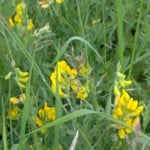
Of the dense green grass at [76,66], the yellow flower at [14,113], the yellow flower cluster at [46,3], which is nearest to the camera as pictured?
the dense green grass at [76,66]

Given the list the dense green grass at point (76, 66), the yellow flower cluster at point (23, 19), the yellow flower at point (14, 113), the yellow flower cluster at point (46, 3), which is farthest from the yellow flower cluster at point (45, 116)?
the yellow flower cluster at point (46, 3)

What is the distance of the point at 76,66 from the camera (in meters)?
1.48

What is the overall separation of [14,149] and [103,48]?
69 cm

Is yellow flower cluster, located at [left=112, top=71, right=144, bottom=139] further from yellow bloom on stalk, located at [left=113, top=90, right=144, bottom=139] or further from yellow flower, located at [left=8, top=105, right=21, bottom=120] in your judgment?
yellow flower, located at [left=8, top=105, right=21, bottom=120]

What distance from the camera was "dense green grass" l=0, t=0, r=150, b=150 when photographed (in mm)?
1413

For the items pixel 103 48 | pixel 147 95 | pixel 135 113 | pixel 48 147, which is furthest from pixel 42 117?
pixel 103 48

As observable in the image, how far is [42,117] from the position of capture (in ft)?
4.89

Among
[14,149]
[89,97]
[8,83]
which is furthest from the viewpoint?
[8,83]

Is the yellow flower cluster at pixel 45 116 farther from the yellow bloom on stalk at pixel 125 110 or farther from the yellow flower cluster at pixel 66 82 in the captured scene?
the yellow bloom on stalk at pixel 125 110

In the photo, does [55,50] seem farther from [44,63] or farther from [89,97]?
[89,97]

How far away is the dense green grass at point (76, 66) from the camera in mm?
1413

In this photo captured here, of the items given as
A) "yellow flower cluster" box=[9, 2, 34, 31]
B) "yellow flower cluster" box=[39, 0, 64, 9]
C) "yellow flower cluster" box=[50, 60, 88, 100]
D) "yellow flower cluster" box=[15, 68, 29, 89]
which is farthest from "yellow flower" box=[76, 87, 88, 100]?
"yellow flower cluster" box=[39, 0, 64, 9]

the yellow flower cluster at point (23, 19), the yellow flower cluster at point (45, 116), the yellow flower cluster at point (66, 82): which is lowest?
the yellow flower cluster at point (45, 116)

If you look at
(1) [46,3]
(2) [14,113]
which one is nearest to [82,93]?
(2) [14,113]
